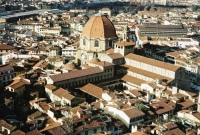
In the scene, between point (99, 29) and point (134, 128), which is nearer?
point (134, 128)

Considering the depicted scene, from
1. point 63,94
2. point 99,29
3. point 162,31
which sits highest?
point 99,29

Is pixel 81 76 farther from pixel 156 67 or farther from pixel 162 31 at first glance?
pixel 162 31

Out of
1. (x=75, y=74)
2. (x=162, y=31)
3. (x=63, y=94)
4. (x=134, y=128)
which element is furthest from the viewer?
(x=162, y=31)

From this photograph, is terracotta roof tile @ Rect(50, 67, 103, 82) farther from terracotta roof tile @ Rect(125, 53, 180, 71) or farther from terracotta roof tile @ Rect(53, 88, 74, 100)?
terracotta roof tile @ Rect(125, 53, 180, 71)

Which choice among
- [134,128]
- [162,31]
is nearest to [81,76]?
[134,128]

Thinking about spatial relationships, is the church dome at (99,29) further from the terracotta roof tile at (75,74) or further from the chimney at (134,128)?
the chimney at (134,128)

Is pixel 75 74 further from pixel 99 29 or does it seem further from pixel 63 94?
pixel 99 29

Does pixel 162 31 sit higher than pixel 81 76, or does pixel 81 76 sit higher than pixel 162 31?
pixel 162 31

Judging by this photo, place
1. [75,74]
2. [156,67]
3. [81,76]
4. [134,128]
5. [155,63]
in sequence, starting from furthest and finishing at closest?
[155,63], [156,67], [81,76], [75,74], [134,128]

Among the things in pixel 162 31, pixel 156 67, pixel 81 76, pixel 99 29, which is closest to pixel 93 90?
pixel 81 76
